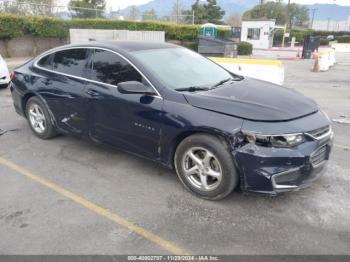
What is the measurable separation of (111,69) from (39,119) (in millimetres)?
1788

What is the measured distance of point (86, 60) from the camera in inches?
179

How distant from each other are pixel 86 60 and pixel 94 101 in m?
0.63

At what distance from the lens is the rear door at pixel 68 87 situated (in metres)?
4.52

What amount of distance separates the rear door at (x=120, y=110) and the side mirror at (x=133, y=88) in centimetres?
7

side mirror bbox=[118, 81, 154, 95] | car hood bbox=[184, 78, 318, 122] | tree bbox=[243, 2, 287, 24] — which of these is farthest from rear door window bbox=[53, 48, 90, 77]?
tree bbox=[243, 2, 287, 24]

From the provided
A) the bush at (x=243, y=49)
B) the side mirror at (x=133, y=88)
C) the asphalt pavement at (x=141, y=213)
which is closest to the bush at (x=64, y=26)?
the bush at (x=243, y=49)

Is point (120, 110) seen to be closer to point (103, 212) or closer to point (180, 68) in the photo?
point (180, 68)

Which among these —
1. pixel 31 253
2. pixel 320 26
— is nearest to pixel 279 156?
pixel 31 253

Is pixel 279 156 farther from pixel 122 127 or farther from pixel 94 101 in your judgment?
pixel 94 101

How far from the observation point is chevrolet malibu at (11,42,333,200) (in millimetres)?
3238

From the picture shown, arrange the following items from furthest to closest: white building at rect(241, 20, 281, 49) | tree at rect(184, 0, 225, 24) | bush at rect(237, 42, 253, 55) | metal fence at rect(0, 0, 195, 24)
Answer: tree at rect(184, 0, 225, 24) < white building at rect(241, 20, 281, 49) < bush at rect(237, 42, 253, 55) < metal fence at rect(0, 0, 195, 24)

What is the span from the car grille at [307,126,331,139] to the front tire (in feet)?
2.72

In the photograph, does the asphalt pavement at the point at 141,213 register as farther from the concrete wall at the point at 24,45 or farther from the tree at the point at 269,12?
the tree at the point at 269,12

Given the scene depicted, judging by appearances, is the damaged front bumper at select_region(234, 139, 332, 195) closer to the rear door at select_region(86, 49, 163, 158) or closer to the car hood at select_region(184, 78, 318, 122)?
the car hood at select_region(184, 78, 318, 122)
